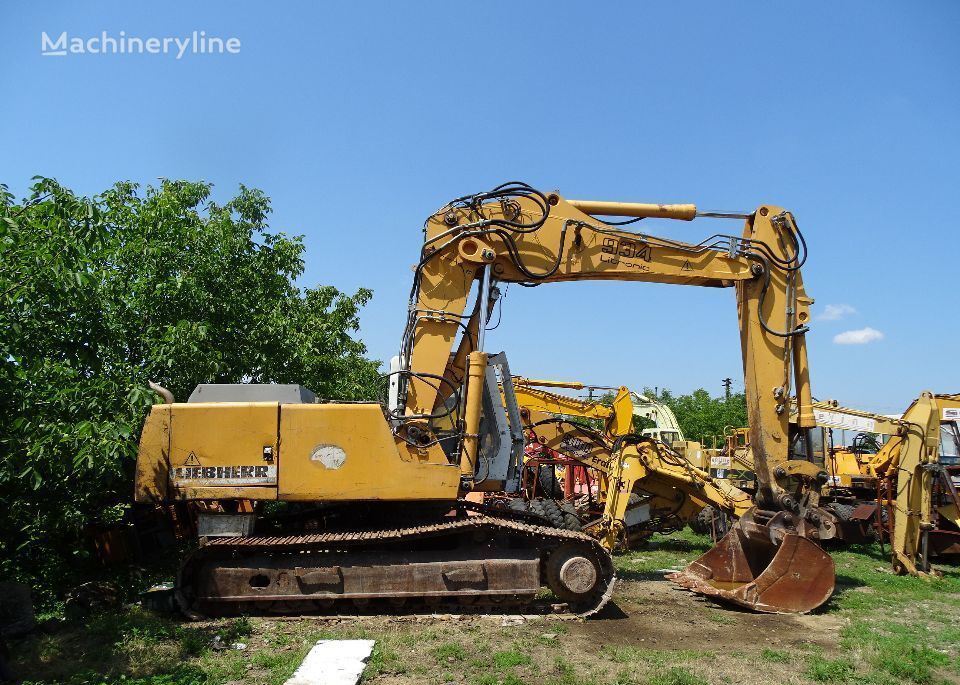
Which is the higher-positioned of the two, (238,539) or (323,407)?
(323,407)

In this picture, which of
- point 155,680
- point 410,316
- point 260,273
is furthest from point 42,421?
point 260,273

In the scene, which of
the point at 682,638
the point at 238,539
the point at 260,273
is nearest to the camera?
the point at 682,638

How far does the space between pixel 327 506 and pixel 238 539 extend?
1.25 meters

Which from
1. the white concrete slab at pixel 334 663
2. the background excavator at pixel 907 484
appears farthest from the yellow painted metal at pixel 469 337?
the white concrete slab at pixel 334 663

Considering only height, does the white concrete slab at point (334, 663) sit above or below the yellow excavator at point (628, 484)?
below

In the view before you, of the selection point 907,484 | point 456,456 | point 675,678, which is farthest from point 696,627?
point 907,484

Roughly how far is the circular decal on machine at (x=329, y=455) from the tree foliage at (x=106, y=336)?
5.70 feet

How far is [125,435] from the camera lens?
6863 mm

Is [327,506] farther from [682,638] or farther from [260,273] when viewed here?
[260,273]

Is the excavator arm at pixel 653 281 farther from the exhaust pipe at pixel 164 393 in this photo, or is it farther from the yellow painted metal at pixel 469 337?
the exhaust pipe at pixel 164 393

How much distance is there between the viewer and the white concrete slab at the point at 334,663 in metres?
6.00

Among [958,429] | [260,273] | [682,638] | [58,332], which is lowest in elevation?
[682,638]

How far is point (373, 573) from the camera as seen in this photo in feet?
25.9

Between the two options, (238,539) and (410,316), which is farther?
(410,316)
